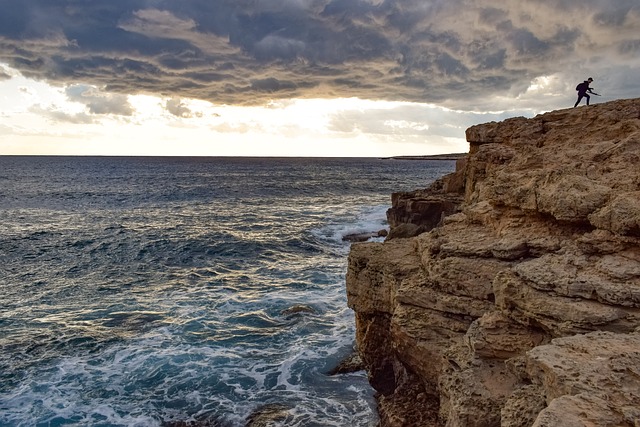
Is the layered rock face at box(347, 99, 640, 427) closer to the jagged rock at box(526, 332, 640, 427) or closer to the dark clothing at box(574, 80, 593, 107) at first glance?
the jagged rock at box(526, 332, 640, 427)

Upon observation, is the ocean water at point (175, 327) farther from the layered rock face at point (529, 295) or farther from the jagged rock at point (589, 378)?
the jagged rock at point (589, 378)

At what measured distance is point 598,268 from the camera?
26.3 ft

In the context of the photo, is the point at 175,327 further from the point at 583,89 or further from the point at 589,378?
the point at 583,89

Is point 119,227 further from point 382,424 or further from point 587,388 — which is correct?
point 587,388

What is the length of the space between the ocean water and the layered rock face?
4777 millimetres

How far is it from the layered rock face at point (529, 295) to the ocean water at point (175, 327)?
4777mm

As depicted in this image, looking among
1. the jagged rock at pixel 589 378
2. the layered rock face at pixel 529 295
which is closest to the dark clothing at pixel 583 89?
the layered rock face at pixel 529 295

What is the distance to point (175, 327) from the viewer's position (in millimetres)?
22406

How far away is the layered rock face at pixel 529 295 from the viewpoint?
6387mm

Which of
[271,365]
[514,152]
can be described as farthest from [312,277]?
[514,152]

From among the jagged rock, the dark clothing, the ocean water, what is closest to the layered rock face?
the jagged rock

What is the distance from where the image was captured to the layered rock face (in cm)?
639

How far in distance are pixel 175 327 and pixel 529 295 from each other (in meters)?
18.4

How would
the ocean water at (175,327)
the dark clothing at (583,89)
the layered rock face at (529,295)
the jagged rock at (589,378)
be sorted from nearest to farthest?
1. the jagged rock at (589,378)
2. the layered rock face at (529,295)
3. the ocean water at (175,327)
4. the dark clothing at (583,89)
